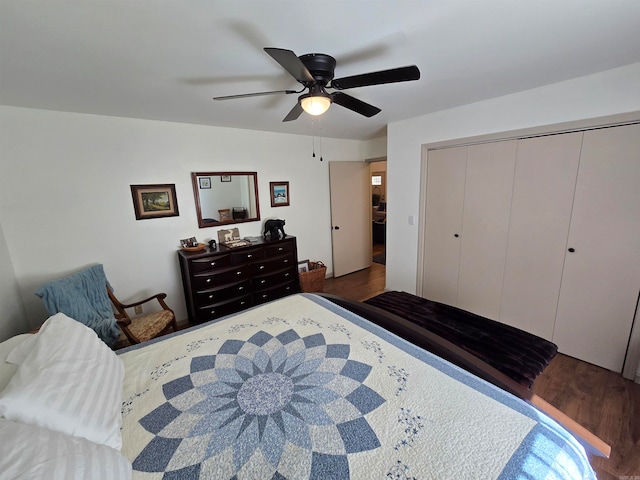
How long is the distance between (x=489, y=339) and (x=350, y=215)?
305 cm

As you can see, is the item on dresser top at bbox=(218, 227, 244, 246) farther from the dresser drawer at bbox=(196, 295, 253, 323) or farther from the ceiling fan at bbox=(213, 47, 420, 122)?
the ceiling fan at bbox=(213, 47, 420, 122)

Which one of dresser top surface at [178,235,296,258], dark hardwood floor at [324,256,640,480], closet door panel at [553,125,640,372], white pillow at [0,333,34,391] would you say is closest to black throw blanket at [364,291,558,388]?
dark hardwood floor at [324,256,640,480]

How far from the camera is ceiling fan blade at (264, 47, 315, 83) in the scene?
1.09 meters

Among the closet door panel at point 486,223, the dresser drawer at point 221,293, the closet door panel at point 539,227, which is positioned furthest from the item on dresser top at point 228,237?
the closet door panel at point 539,227

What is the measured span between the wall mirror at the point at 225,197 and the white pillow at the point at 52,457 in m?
2.54

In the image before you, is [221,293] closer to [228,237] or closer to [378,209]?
[228,237]

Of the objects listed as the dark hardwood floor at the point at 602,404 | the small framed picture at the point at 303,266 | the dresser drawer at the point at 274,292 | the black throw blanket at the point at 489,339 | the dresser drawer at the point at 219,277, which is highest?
the dresser drawer at the point at 219,277

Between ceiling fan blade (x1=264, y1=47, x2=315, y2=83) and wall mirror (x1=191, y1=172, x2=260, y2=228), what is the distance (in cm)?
210

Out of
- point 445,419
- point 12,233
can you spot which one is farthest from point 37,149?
point 445,419

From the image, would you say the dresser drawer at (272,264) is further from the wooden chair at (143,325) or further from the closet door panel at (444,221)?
the closet door panel at (444,221)

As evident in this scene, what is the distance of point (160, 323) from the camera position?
237 cm

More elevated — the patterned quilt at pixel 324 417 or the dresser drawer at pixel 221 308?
the patterned quilt at pixel 324 417

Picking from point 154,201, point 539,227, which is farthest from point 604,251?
point 154,201

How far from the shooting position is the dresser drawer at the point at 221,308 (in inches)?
111
